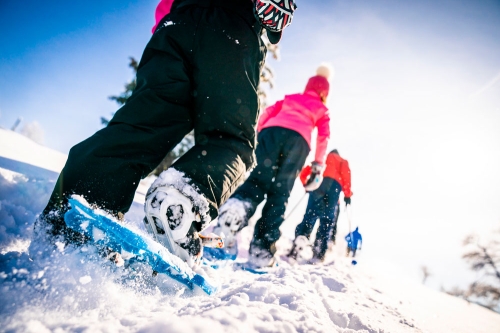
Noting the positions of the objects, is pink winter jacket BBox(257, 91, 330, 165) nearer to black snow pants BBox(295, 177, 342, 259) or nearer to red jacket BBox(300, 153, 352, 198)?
black snow pants BBox(295, 177, 342, 259)

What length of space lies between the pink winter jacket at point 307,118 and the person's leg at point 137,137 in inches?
77.7

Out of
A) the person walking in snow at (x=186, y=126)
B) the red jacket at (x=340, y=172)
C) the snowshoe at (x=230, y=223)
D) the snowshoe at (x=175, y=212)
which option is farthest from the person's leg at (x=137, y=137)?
the red jacket at (x=340, y=172)

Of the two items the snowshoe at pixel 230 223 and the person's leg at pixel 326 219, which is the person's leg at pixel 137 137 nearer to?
the snowshoe at pixel 230 223

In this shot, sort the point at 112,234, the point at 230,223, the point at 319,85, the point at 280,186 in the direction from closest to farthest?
the point at 112,234 < the point at 230,223 < the point at 280,186 < the point at 319,85

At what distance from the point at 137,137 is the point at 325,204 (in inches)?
152

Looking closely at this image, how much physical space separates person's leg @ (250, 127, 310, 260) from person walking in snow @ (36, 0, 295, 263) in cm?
150

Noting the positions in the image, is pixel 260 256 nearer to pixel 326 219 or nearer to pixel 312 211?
pixel 312 211

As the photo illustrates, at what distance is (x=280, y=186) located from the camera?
277cm

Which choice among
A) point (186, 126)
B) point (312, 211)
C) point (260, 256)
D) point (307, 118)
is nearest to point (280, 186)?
point (260, 256)

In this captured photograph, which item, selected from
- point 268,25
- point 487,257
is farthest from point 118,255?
point 487,257

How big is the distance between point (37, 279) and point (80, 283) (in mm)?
108

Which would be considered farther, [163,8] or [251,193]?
[251,193]

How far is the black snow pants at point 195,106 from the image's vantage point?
38.4 inches

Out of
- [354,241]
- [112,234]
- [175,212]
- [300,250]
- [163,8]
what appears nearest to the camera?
[112,234]
